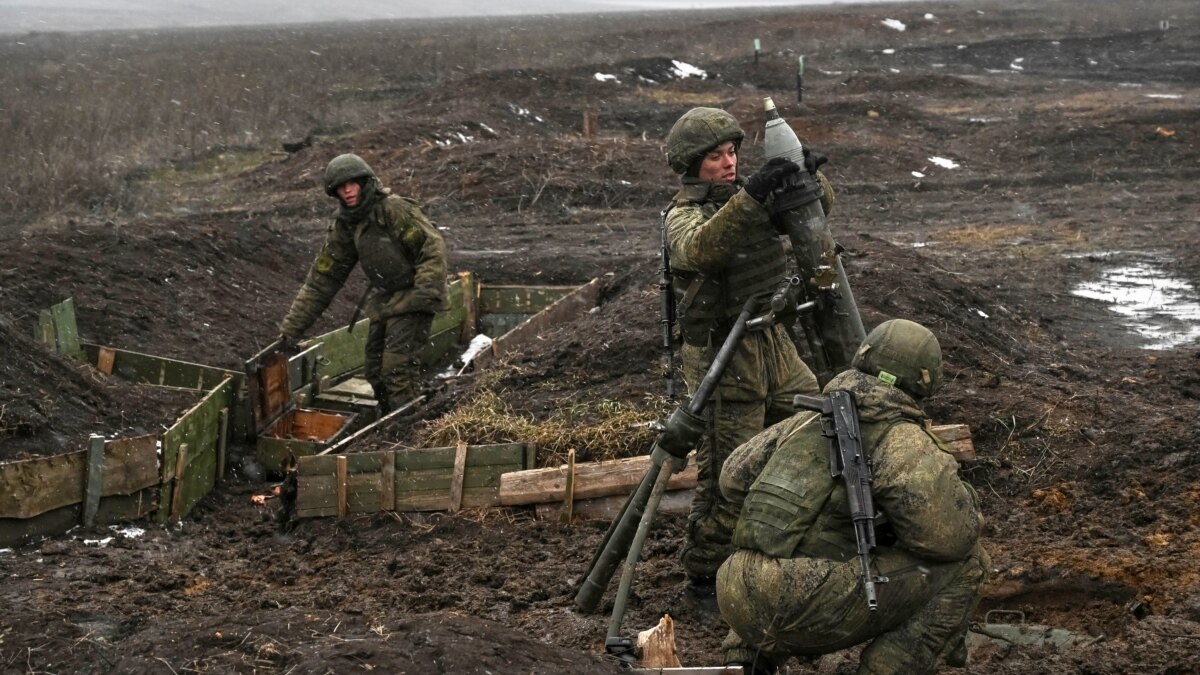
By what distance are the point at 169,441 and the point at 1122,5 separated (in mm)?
69982

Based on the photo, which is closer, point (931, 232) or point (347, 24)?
point (931, 232)

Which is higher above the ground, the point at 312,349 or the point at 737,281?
the point at 737,281

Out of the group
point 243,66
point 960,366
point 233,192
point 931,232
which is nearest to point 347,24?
point 243,66

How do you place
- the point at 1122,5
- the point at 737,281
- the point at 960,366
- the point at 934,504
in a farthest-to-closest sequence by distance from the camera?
the point at 1122,5 < the point at 960,366 < the point at 737,281 < the point at 934,504

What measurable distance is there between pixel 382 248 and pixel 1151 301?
7.98 meters

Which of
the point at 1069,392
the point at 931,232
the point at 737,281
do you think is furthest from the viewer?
the point at 931,232

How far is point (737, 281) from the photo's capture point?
6207 mm

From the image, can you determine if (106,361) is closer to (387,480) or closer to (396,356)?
(396,356)

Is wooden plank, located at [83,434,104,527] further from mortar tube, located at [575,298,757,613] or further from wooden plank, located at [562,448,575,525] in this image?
mortar tube, located at [575,298,757,613]

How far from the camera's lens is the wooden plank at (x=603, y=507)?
775 cm

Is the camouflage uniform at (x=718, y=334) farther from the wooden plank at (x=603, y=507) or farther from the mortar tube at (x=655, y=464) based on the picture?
the wooden plank at (x=603, y=507)

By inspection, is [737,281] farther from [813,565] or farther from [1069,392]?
[1069,392]

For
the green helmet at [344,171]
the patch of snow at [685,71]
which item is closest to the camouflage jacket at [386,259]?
the green helmet at [344,171]

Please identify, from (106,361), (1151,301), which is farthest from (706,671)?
(1151,301)
